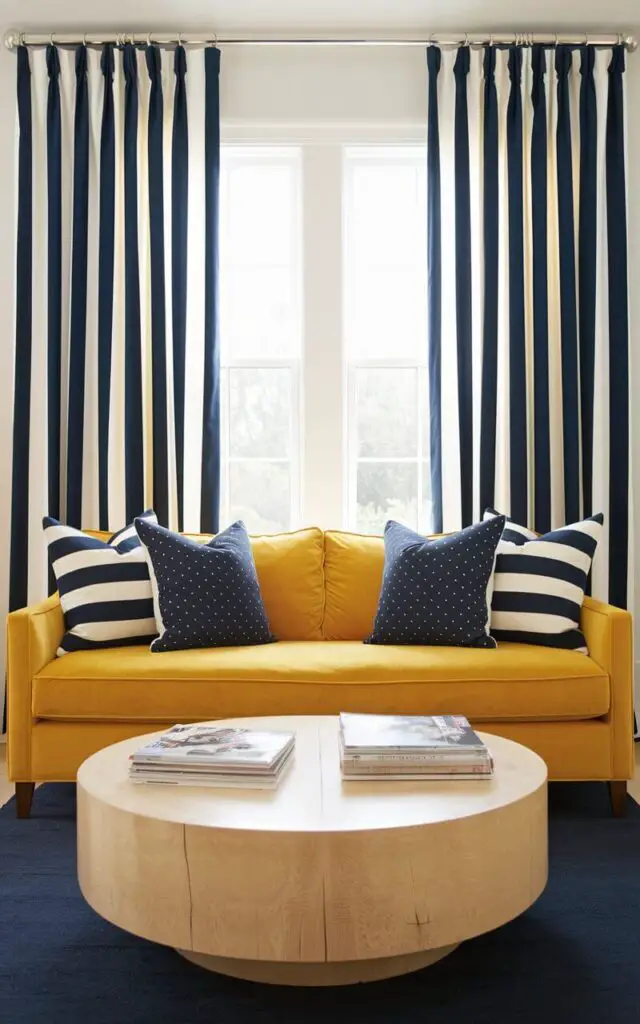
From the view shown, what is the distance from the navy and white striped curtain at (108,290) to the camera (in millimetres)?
3869

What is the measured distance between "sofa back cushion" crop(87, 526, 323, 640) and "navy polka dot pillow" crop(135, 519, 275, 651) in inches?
7.6

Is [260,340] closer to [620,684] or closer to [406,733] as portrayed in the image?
[620,684]

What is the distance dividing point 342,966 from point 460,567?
1527mm

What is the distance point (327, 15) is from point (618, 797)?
3179 millimetres

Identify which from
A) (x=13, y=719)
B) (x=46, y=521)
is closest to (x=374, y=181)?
(x=46, y=521)

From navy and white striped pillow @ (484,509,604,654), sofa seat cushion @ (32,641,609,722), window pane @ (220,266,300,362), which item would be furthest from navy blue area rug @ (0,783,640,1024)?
window pane @ (220,266,300,362)

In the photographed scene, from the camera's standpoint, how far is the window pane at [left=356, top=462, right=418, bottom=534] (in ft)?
13.5

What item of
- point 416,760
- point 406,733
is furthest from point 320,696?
point 416,760

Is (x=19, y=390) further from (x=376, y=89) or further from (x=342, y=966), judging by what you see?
(x=342, y=966)

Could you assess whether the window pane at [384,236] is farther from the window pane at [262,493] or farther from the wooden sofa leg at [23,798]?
the wooden sofa leg at [23,798]

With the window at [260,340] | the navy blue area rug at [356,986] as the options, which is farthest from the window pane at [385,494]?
the navy blue area rug at [356,986]

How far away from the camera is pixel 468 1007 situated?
1.77 m

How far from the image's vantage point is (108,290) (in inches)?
153

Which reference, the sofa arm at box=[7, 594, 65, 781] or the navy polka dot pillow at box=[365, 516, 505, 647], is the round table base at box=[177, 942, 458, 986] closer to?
the sofa arm at box=[7, 594, 65, 781]
